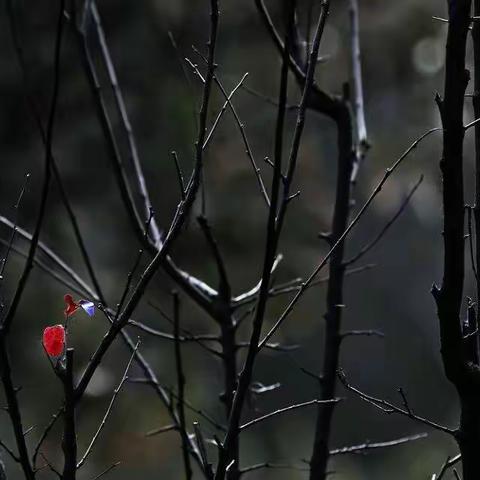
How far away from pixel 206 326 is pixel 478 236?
10.4 ft

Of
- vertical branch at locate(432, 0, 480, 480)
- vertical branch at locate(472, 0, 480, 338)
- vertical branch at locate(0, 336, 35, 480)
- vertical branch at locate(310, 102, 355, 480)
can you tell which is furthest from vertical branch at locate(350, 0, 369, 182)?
vertical branch at locate(0, 336, 35, 480)

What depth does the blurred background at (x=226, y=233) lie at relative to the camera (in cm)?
386

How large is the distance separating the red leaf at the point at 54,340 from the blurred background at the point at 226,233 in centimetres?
295

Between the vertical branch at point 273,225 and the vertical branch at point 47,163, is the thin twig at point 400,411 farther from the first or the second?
the vertical branch at point 47,163

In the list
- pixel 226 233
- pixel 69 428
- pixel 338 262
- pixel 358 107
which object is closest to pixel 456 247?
pixel 69 428

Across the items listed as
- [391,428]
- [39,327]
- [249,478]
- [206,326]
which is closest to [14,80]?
[39,327]

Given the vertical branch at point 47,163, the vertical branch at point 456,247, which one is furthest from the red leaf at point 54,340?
the vertical branch at point 456,247

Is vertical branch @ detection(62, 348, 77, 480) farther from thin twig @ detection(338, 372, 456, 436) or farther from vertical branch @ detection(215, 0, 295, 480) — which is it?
thin twig @ detection(338, 372, 456, 436)

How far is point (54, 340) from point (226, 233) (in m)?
3.51

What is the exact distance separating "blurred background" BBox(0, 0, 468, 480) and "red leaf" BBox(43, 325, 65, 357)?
295 centimetres

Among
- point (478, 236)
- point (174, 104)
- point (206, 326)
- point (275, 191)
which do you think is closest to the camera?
point (275, 191)

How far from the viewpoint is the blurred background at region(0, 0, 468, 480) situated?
3.86m

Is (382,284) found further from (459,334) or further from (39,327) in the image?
(459,334)

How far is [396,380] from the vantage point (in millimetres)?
4078
